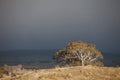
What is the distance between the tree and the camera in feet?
157

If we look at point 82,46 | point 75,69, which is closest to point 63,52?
point 82,46

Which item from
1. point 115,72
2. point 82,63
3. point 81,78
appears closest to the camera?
point 81,78

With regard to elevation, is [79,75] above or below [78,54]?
below

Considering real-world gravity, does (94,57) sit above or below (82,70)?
above

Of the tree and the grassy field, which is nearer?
the grassy field

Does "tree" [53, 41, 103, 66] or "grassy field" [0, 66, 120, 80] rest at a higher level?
"tree" [53, 41, 103, 66]

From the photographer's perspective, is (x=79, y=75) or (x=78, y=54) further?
A: (x=78, y=54)

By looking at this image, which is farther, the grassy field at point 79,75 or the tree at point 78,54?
the tree at point 78,54

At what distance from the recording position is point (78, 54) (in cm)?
4878

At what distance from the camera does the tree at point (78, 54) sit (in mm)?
47963

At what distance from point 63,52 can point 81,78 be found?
2578cm

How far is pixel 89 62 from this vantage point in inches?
1918

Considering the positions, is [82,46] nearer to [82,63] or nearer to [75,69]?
[82,63]

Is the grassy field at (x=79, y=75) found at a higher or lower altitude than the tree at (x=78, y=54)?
lower
